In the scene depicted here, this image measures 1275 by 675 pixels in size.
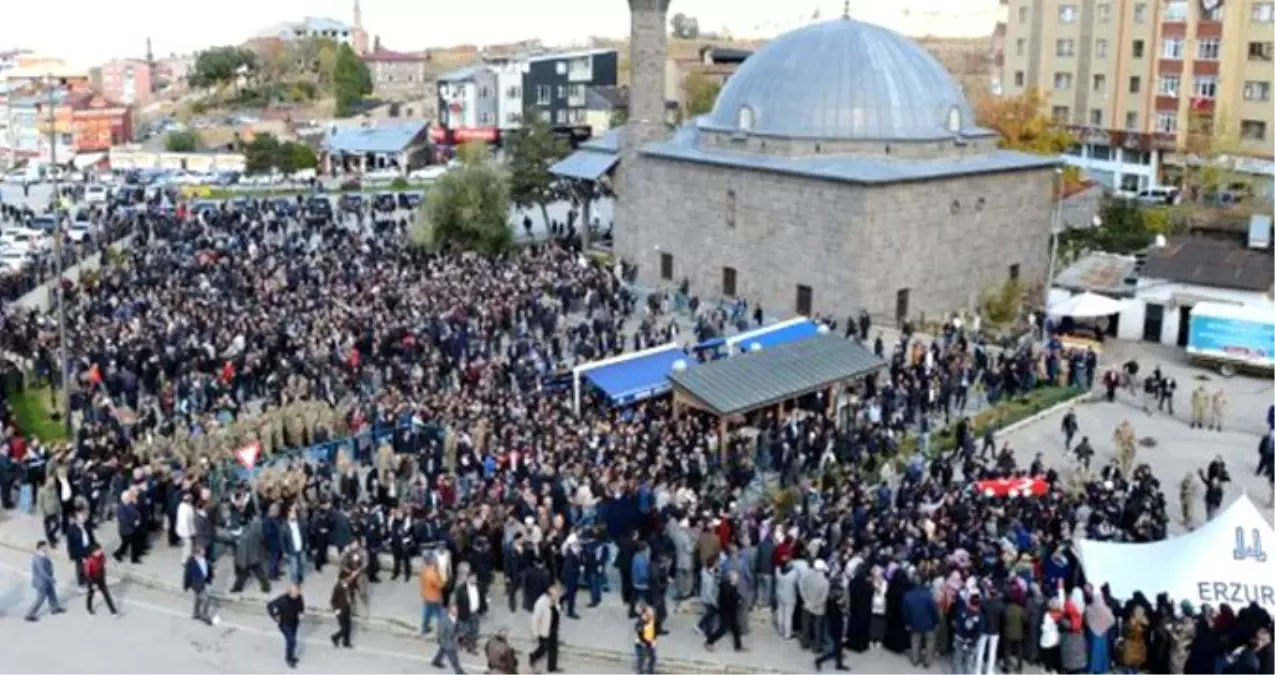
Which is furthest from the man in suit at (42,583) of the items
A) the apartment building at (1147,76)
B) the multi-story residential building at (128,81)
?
the multi-story residential building at (128,81)

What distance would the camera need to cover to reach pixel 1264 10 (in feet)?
176

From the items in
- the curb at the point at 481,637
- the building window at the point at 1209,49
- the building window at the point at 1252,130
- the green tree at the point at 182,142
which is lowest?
the curb at the point at 481,637

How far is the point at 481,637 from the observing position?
1616 cm

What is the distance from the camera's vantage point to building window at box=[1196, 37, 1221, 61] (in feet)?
180

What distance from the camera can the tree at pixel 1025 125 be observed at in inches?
2254

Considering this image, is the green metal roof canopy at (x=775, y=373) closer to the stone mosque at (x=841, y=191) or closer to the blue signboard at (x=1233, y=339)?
the stone mosque at (x=841, y=191)

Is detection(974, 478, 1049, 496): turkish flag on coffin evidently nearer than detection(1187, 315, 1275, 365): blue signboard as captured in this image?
Yes

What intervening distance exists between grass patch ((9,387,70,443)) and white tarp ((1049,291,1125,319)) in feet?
74.1

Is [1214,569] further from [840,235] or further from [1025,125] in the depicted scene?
[1025,125]

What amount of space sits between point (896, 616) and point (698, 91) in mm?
76850

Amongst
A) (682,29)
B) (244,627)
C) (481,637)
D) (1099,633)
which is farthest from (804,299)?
(682,29)

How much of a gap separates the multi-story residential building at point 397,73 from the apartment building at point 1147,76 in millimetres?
72197

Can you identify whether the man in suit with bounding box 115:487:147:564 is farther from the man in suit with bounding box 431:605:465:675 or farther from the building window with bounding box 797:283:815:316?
the building window with bounding box 797:283:815:316

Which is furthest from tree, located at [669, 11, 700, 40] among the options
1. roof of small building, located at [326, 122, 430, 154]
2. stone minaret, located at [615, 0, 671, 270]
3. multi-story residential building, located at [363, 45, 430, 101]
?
stone minaret, located at [615, 0, 671, 270]
